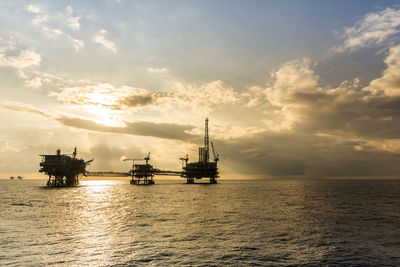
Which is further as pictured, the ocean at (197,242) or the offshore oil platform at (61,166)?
the offshore oil platform at (61,166)

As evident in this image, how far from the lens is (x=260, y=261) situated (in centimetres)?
1980

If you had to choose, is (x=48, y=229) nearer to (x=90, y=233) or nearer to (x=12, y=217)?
(x=90, y=233)

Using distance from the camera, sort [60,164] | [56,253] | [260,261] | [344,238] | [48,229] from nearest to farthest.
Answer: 1. [260,261]
2. [56,253]
3. [344,238]
4. [48,229]
5. [60,164]

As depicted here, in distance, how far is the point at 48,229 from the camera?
101 ft

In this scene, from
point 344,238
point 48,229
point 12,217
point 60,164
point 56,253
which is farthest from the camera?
point 60,164

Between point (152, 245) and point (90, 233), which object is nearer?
point (152, 245)

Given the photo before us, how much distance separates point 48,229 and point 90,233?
575 centimetres

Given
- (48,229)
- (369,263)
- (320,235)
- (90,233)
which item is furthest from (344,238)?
(48,229)

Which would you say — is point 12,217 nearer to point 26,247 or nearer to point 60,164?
point 26,247

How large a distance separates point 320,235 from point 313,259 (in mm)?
9983

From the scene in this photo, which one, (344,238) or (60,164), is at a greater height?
(60,164)

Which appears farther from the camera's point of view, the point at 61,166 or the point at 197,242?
the point at 61,166

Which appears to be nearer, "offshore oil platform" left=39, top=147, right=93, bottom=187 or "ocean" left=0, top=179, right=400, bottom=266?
"ocean" left=0, top=179, right=400, bottom=266

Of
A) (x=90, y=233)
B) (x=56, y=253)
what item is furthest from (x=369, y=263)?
(x=90, y=233)
